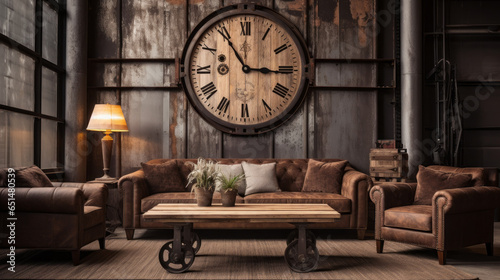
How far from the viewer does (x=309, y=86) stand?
18.3ft

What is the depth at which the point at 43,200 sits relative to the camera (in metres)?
3.44

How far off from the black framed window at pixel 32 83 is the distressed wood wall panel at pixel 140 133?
0.77 meters

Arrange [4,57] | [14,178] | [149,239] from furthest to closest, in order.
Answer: [149,239], [4,57], [14,178]

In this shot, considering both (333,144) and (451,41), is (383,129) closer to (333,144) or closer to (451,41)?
(333,144)

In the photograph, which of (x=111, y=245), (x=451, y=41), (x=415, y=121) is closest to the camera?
(x=111, y=245)

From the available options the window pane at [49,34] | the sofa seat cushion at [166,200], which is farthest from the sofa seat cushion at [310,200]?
the window pane at [49,34]

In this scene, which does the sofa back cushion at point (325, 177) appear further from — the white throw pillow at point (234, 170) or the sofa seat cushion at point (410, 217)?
the sofa seat cushion at point (410, 217)

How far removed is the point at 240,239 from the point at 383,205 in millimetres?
1539

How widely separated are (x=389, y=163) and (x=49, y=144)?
3996mm

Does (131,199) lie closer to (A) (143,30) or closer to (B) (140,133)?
(B) (140,133)

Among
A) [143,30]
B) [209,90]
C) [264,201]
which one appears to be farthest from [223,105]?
[264,201]

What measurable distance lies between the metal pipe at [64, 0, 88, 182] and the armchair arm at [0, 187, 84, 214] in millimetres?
1864

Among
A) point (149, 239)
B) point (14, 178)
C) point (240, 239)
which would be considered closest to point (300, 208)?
point (240, 239)

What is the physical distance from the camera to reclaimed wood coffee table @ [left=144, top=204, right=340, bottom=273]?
3.26m
